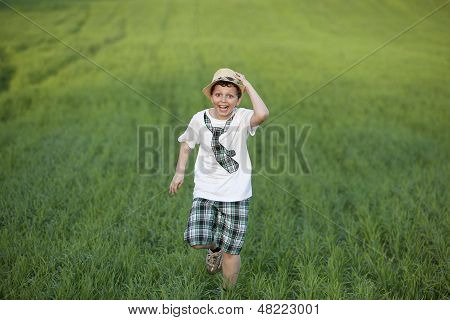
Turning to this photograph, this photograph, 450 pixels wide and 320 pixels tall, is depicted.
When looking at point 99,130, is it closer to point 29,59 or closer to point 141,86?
point 141,86

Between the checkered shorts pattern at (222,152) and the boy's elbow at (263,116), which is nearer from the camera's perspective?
the boy's elbow at (263,116)

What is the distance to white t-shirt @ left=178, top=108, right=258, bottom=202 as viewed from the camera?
290 cm

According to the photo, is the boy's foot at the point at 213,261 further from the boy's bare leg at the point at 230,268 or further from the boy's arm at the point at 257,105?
the boy's arm at the point at 257,105

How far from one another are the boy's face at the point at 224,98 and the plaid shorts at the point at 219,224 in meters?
0.51

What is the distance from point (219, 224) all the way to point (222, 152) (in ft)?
1.38

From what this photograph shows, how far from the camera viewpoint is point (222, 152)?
2.92 metres

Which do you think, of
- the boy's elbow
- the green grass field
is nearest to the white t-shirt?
the boy's elbow

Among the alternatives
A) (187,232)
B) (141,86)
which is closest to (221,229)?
(187,232)

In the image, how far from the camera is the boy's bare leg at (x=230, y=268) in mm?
2961

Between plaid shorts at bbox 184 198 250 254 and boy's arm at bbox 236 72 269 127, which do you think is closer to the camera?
boy's arm at bbox 236 72 269 127

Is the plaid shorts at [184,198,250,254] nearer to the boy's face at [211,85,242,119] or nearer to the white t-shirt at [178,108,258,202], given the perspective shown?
the white t-shirt at [178,108,258,202]
